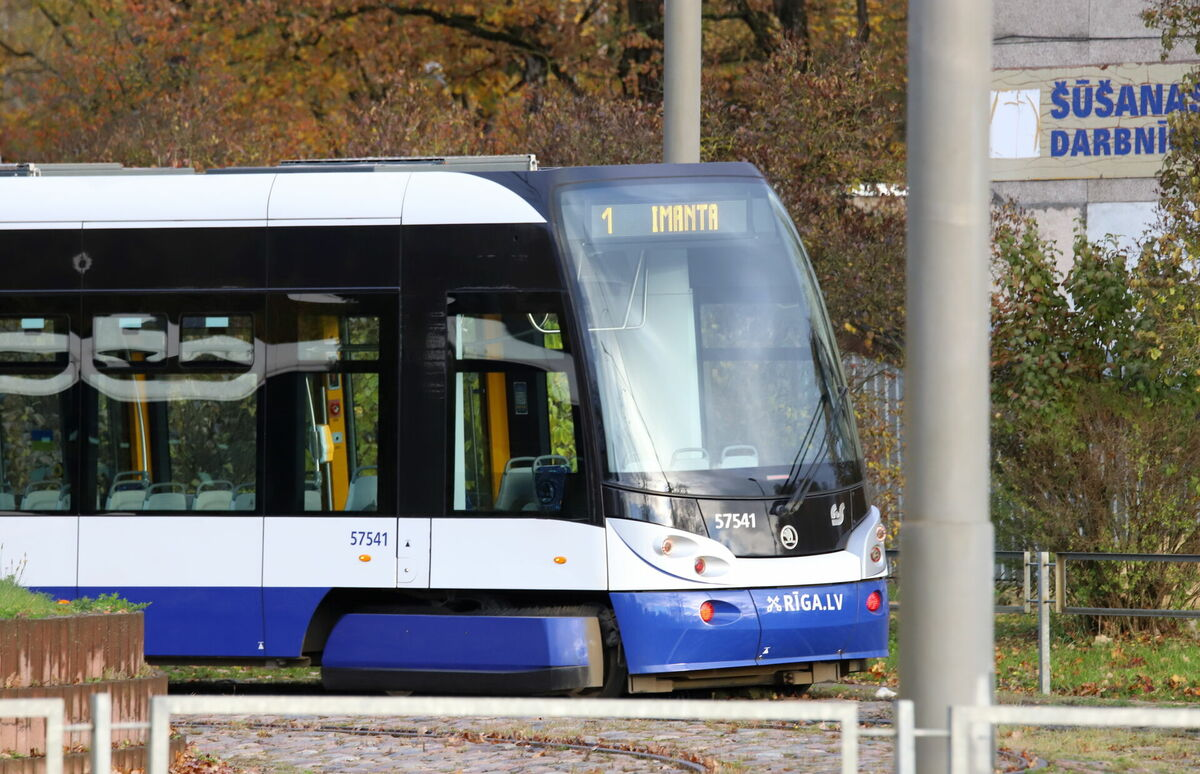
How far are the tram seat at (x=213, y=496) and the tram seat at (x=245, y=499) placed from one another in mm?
33

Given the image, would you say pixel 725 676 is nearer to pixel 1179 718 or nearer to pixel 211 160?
pixel 1179 718

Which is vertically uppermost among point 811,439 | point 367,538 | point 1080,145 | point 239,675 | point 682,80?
point 1080,145

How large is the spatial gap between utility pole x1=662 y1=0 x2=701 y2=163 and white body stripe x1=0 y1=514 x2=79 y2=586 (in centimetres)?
467

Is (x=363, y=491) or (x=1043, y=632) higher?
(x=363, y=491)

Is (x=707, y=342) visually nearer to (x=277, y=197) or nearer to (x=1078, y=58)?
(x=277, y=197)

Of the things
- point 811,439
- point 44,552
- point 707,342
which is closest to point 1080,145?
point 811,439

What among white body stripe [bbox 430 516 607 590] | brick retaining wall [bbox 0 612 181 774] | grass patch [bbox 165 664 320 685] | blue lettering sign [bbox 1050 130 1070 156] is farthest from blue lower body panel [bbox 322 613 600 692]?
blue lettering sign [bbox 1050 130 1070 156]

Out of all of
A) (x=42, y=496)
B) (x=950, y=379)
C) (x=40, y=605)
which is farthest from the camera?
(x=42, y=496)

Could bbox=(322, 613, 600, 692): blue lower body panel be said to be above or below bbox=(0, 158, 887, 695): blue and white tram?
below

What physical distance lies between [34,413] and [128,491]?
2.72 feet

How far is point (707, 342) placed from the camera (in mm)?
10750

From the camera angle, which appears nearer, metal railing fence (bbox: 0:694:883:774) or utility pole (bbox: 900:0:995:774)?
metal railing fence (bbox: 0:694:883:774)

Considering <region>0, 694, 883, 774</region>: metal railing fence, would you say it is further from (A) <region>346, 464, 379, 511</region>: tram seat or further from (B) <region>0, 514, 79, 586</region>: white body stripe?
(B) <region>0, 514, 79, 586</region>: white body stripe

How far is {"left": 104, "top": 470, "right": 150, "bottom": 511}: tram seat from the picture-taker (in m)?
11.3
